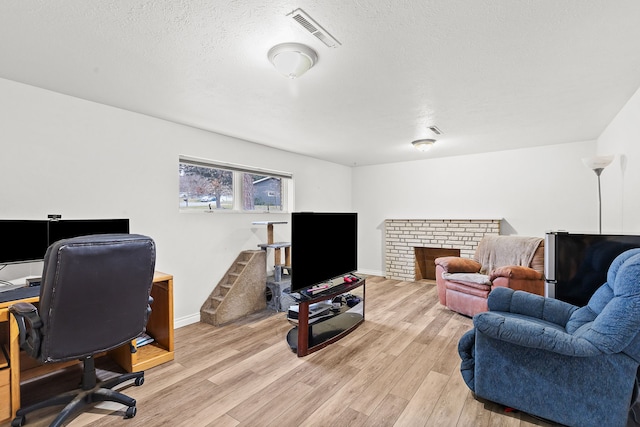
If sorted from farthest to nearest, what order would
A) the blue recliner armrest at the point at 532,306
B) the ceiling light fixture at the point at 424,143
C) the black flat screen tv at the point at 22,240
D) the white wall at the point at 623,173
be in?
the ceiling light fixture at the point at 424,143 < the white wall at the point at 623,173 < the blue recliner armrest at the point at 532,306 < the black flat screen tv at the point at 22,240

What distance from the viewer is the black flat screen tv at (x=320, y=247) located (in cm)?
274

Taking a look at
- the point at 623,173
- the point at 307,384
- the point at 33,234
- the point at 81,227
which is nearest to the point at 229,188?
the point at 81,227

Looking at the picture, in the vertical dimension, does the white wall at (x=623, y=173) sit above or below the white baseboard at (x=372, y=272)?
above

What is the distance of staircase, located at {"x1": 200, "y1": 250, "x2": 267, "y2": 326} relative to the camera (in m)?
3.48

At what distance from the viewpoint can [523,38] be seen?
1769mm

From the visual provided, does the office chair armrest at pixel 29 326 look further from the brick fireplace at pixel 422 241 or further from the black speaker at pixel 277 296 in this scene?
the brick fireplace at pixel 422 241

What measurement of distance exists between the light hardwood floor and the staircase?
0.17 meters

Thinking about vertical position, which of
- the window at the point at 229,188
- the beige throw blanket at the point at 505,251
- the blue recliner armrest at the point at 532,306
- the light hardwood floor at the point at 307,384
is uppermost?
the window at the point at 229,188

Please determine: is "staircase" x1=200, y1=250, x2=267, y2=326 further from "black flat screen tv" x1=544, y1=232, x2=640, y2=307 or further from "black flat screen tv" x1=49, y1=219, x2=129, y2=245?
"black flat screen tv" x1=544, y1=232, x2=640, y2=307

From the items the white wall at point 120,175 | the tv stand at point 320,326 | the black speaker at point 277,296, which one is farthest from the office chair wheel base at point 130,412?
the black speaker at point 277,296

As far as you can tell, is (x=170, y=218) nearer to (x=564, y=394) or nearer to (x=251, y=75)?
(x=251, y=75)

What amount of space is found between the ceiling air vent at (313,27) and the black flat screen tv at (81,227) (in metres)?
2.18

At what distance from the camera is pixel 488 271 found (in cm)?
416

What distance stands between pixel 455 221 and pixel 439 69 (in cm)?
354
